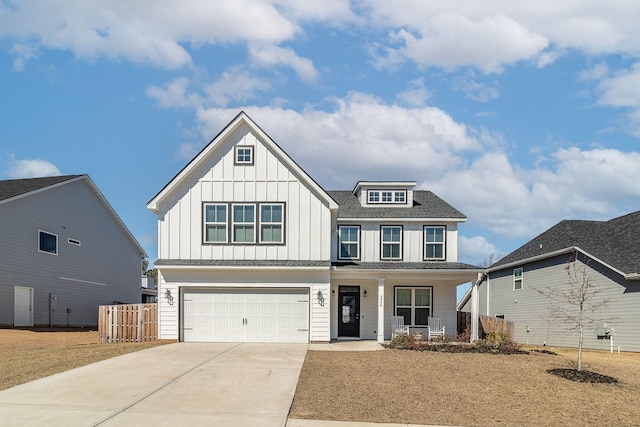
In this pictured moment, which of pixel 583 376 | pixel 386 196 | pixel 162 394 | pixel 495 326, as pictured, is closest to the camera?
pixel 162 394

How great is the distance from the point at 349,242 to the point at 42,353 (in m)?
12.9

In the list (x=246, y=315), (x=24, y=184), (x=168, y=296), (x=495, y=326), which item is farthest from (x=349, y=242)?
(x=24, y=184)

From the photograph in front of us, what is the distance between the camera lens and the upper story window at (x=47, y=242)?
1140 inches

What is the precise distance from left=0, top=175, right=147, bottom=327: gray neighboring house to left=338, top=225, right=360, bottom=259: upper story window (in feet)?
52.7

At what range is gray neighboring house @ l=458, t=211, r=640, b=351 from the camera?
905 inches

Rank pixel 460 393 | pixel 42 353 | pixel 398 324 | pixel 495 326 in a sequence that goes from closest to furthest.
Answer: pixel 460 393
pixel 42 353
pixel 495 326
pixel 398 324

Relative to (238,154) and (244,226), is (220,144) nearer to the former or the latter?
(238,154)

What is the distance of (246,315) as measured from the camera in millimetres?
21156

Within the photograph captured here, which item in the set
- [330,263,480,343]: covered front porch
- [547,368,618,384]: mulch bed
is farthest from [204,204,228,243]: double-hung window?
[547,368,618,384]: mulch bed

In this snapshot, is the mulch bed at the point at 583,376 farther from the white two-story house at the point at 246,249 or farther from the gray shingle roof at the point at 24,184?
the gray shingle roof at the point at 24,184

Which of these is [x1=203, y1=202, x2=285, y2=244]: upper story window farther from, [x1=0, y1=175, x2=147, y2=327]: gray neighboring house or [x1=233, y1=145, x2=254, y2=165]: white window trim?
[x1=0, y1=175, x2=147, y2=327]: gray neighboring house

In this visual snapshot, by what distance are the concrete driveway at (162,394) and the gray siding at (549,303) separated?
15.1m

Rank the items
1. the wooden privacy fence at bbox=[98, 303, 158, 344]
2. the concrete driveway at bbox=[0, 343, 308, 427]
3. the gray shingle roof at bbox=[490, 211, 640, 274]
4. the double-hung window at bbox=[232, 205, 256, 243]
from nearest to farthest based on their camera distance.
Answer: the concrete driveway at bbox=[0, 343, 308, 427], the wooden privacy fence at bbox=[98, 303, 158, 344], the double-hung window at bbox=[232, 205, 256, 243], the gray shingle roof at bbox=[490, 211, 640, 274]

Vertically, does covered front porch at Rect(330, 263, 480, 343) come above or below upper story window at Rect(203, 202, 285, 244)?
below
